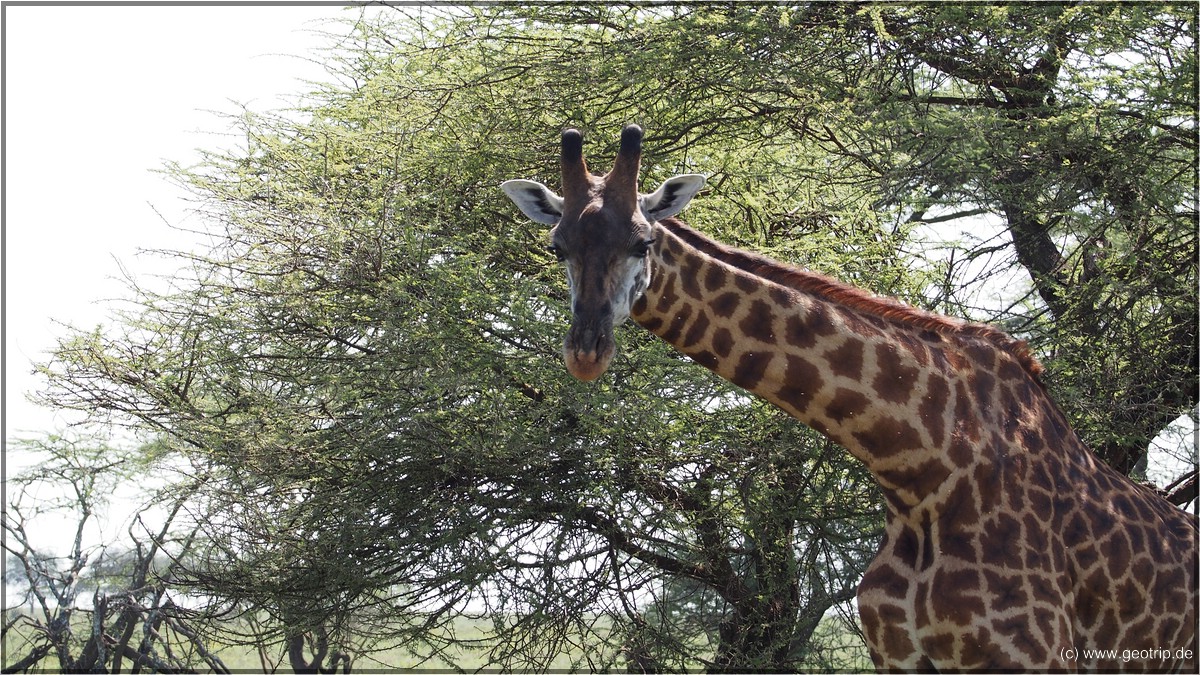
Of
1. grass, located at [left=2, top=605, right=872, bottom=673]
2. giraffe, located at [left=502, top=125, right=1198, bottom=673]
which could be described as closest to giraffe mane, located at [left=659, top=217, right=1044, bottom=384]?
giraffe, located at [left=502, top=125, right=1198, bottom=673]

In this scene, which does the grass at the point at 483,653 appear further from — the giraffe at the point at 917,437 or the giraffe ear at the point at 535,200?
the giraffe at the point at 917,437

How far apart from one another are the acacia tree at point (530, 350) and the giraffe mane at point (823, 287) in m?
3.78

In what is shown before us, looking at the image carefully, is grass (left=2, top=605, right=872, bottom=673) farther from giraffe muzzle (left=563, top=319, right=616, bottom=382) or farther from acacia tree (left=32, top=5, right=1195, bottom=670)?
giraffe muzzle (left=563, top=319, right=616, bottom=382)

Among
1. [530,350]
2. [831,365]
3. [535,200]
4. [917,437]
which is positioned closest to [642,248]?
[535,200]

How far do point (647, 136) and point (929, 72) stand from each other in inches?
121

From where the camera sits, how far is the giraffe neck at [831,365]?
17.4 ft

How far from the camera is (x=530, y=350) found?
10.2 metres

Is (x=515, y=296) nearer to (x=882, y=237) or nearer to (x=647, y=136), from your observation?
(x=647, y=136)

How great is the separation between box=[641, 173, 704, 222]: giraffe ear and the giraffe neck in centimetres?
11

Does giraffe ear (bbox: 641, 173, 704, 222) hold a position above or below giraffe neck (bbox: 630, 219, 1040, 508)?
above

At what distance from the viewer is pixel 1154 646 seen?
5.62 metres

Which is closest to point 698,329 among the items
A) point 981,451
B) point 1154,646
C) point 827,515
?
point 981,451

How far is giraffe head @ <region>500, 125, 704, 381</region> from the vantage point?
486 cm

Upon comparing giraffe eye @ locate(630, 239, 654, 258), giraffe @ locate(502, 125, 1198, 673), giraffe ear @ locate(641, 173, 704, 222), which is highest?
giraffe ear @ locate(641, 173, 704, 222)
